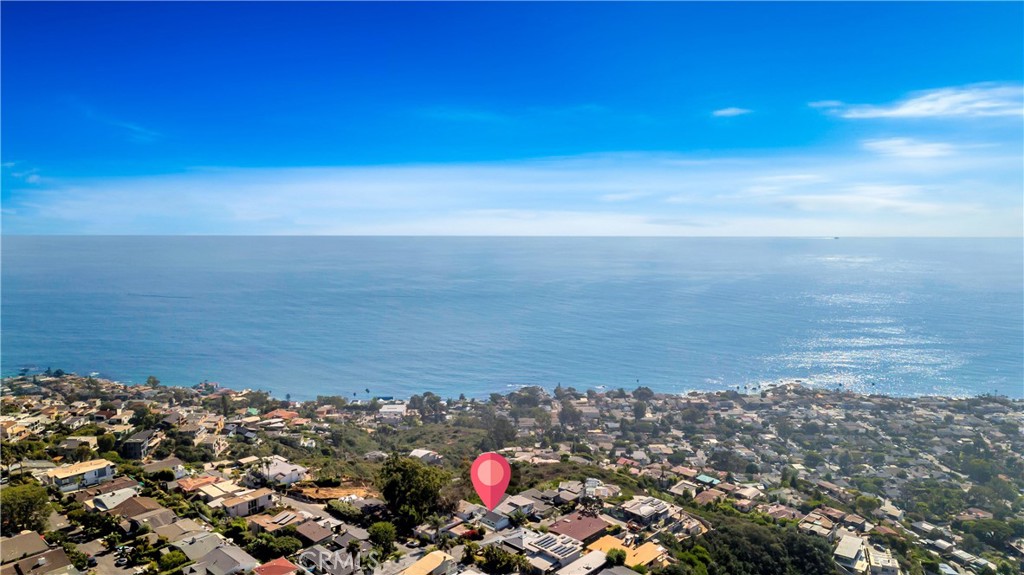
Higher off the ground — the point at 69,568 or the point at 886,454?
the point at 69,568

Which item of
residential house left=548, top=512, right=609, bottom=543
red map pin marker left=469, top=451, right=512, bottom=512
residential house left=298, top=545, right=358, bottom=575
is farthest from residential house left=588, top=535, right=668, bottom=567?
residential house left=298, top=545, right=358, bottom=575

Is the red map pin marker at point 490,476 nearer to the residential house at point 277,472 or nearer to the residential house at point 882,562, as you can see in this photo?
the residential house at point 277,472

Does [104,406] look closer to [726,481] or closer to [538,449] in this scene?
[538,449]

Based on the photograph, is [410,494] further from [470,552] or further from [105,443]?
[105,443]

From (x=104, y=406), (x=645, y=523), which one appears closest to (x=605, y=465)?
(x=645, y=523)

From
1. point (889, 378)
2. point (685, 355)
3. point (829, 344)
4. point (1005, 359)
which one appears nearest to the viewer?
point (889, 378)

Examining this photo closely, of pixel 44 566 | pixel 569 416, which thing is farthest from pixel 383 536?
pixel 569 416

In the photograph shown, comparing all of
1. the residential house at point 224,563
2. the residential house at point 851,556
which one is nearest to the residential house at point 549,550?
the residential house at point 224,563
